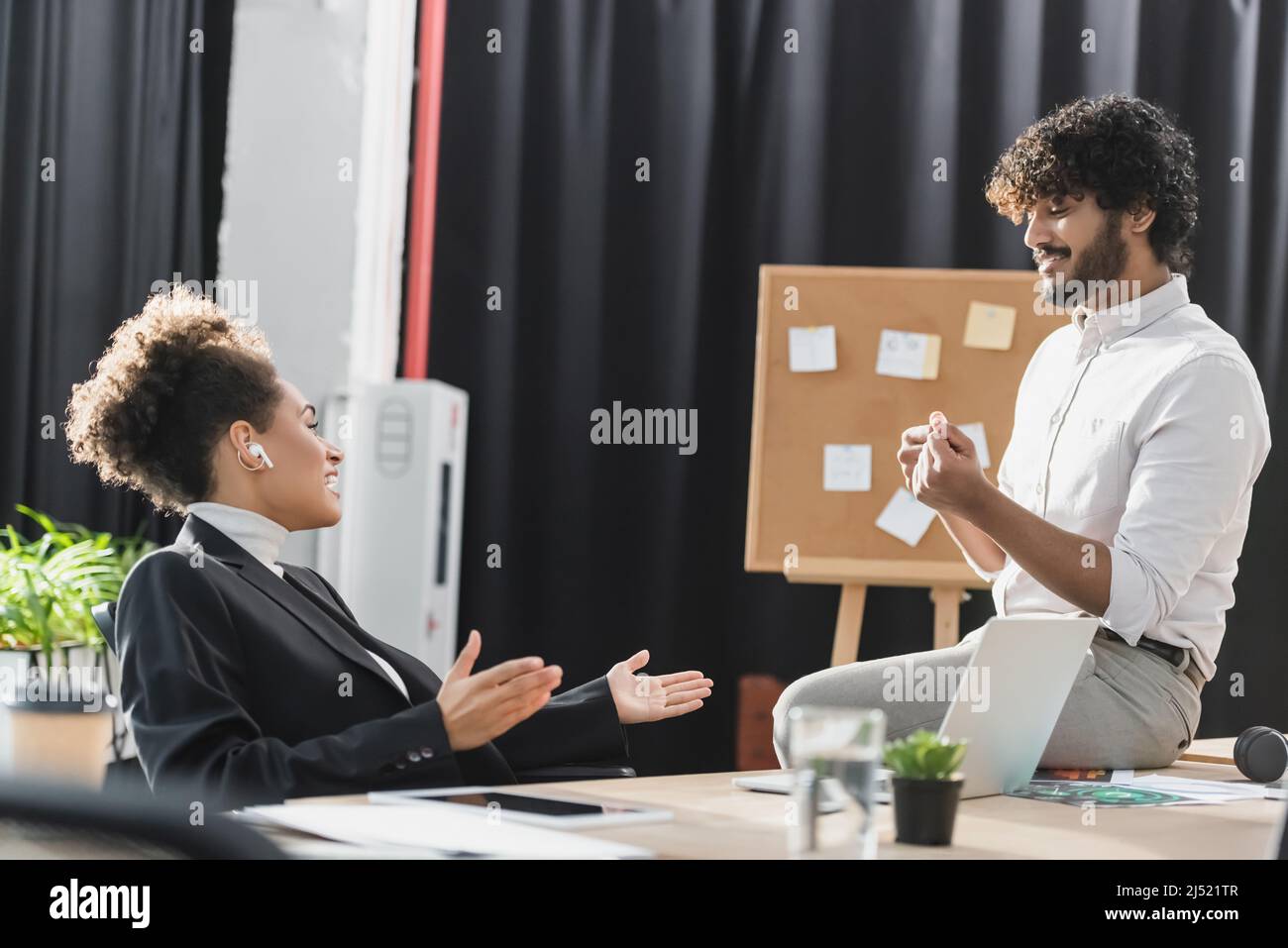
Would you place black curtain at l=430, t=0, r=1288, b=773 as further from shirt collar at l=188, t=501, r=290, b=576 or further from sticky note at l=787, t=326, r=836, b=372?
shirt collar at l=188, t=501, r=290, b=576

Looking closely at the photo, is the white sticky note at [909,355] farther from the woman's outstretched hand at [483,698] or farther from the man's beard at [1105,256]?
the woman's outstretched hand at [483,698]

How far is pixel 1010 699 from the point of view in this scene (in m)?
1.22

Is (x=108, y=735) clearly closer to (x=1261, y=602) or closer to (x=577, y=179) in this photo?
(x=577, y=179)

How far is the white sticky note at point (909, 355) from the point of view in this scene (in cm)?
303

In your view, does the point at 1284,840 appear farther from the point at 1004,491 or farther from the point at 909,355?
the point at 909,355

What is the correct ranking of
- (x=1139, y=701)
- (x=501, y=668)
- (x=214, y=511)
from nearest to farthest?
(x=501, y=668), (x=214, y=511), (x=1139, y=701)

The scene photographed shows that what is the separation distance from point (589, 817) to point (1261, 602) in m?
3.02

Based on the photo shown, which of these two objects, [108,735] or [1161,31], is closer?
[108,735]

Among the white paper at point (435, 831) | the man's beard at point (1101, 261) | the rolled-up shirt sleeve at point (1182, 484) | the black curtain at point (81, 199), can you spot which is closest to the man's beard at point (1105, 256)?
the man's beard at point (1101, 261)

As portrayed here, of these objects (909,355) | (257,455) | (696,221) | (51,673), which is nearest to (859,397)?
(909,355)

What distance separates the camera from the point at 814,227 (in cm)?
360

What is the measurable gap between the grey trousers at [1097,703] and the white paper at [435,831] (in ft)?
2.58
